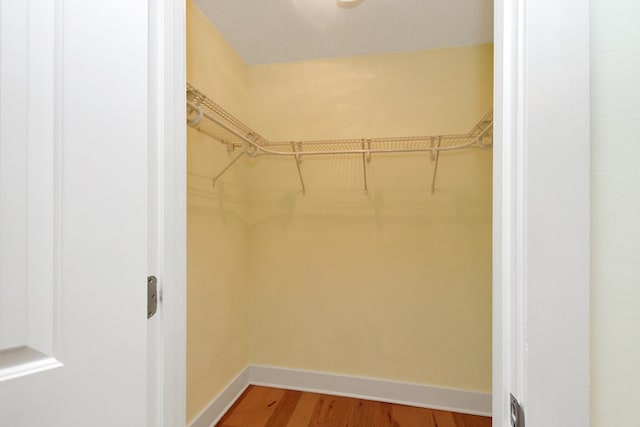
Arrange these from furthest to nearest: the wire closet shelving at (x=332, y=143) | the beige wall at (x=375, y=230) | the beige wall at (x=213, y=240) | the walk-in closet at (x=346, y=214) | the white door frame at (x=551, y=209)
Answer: the beige wall at (x=375, y=230)
the walk-in closet at (x=346, y=214)
the wire closet shelving at (x=332, y=143)
the beige wall at (x=213, y=240)
the white door frame at (x=551, y=209)

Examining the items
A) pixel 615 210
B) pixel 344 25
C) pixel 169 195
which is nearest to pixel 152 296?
pixel 169 195

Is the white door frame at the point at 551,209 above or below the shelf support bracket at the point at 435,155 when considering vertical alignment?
below

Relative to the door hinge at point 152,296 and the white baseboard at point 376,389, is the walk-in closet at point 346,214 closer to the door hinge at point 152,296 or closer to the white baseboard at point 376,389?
the white baseboard at point 376,389

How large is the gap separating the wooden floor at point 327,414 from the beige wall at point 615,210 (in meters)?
1.60

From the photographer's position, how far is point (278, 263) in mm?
2129

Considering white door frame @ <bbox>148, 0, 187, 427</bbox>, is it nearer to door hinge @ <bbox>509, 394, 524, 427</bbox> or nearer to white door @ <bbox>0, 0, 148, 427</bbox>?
white door @ <bbox>0, 0, 148, 427</bbox>

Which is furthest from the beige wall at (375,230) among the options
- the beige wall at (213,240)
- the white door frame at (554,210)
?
the white door frame at (554,210)

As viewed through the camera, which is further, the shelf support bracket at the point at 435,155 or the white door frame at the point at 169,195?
the shelf support bracket at the point at 435,155

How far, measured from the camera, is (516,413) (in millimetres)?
471

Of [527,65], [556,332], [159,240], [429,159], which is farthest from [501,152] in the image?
[429,159]

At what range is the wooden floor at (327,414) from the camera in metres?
1.72

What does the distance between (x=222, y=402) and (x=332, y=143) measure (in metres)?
1.78

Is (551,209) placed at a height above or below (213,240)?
above

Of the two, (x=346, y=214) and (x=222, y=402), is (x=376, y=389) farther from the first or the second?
(x=346, y=214)
